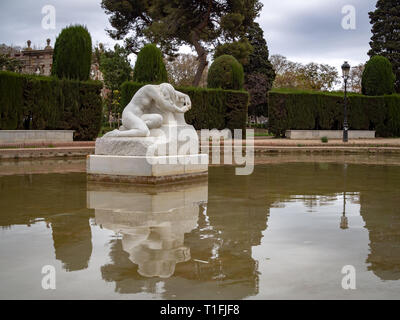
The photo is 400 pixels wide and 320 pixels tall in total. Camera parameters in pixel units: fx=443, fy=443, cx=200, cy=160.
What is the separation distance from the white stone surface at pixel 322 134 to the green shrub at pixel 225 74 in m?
4.38

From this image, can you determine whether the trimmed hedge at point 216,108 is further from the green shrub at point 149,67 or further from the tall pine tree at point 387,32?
the tall pine tree at point 387,32

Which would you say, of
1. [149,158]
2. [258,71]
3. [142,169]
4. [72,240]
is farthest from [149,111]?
[258,71]

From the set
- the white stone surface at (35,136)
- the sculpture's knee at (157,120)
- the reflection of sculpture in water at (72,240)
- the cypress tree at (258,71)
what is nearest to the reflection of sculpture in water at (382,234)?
the reflection of sculpture in water at (72,240)

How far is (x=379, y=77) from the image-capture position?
92.7 feet

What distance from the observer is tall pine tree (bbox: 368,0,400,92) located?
4191 cm

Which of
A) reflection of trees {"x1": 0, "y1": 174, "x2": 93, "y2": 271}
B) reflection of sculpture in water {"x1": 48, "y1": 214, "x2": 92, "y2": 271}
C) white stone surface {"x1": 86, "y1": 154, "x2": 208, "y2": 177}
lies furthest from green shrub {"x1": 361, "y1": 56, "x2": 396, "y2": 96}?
reflection of sculpture in water {"x1": 48, "y1": 214, "x2": 92, "y2": 271}

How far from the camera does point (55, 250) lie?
3.84 m

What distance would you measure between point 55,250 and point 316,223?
281 cm

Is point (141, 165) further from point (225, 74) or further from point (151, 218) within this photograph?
point (225, 74)

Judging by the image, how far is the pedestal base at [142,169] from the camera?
7.79m

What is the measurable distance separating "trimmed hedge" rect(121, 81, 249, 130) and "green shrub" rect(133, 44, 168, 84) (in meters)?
1.64

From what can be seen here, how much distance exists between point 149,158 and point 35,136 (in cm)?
1300

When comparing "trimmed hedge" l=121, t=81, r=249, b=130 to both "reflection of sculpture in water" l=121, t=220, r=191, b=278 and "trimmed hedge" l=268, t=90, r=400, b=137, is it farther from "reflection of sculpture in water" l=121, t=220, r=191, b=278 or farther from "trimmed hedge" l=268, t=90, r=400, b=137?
"reflection of sculpture in water" l=121, t=220, r=191, b=278
